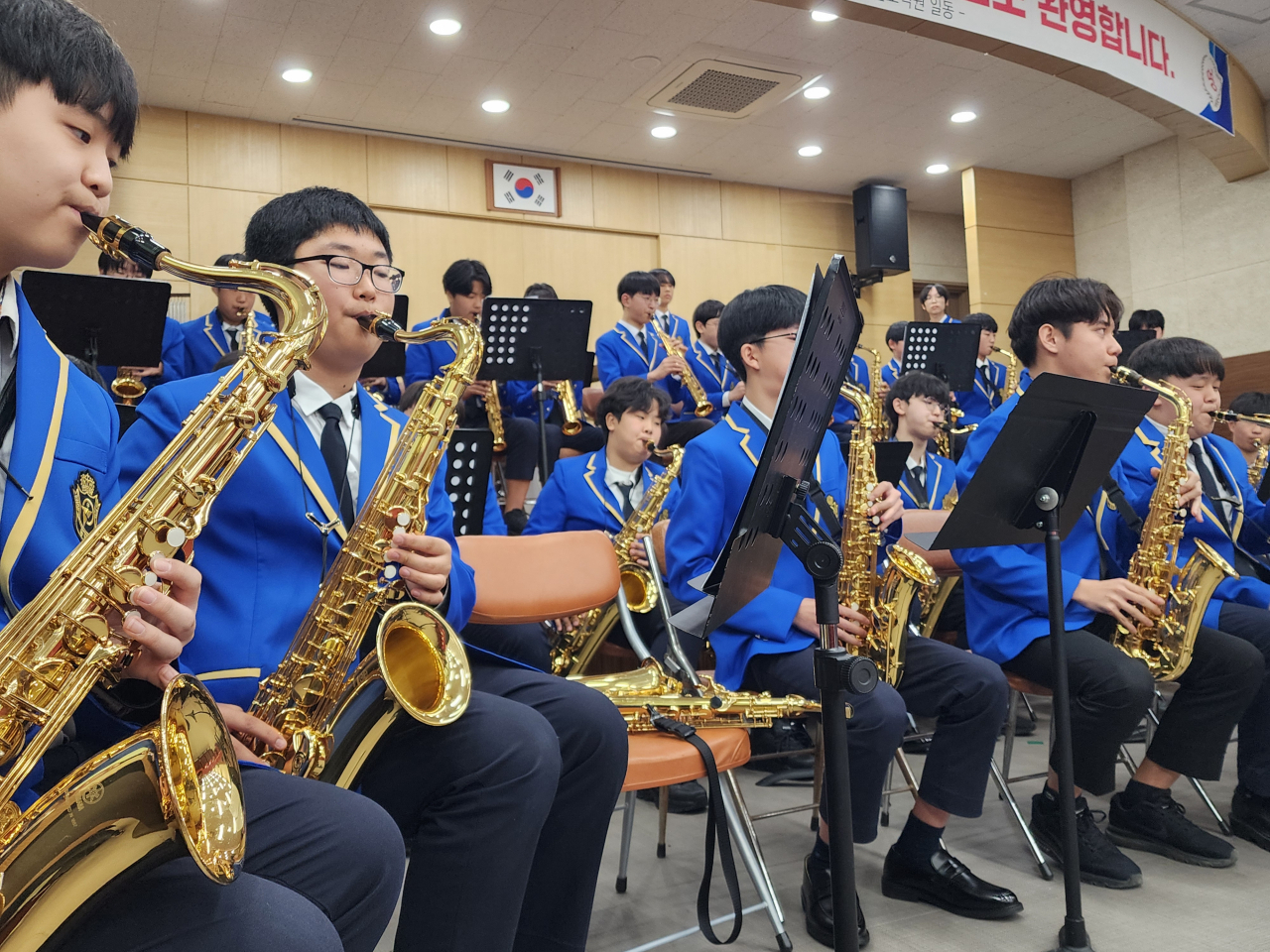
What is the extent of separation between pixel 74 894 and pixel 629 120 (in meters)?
9.38

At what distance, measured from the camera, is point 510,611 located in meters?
2.56

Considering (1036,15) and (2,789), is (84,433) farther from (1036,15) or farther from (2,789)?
(1036,15)

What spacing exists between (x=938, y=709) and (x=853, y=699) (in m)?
0.38

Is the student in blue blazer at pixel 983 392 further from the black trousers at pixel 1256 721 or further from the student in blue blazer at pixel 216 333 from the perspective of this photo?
the student in blue blazer at pixel 216 333

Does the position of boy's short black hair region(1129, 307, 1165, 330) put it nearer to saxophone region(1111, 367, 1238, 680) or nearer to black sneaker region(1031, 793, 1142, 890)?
saxophone region(1111, 367, 1238, 680)

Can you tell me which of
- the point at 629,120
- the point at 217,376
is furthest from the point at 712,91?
the point at 217,376

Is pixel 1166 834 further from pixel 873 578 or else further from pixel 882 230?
pixel 882 230

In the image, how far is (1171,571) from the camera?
331 centimetres

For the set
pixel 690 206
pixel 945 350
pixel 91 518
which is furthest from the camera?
pixel 690 206

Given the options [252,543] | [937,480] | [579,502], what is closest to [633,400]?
[579,502]

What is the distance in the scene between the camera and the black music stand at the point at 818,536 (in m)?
1.64

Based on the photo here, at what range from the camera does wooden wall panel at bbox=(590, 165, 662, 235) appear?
10820 millimetres

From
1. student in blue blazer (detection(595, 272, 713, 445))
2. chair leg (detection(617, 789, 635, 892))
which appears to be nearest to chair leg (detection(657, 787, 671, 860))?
chair leg (detection(617, 789, 635, 892))

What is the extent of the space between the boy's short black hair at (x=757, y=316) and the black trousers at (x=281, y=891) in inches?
80.3
